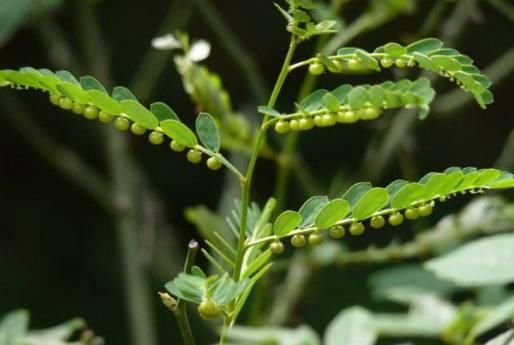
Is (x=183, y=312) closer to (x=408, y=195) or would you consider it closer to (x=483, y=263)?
(x=408, y=195)

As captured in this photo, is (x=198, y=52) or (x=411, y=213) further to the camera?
(x=198, y=52)

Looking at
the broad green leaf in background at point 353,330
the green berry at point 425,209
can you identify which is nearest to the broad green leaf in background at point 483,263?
the broad green leaf in background at point 353,330

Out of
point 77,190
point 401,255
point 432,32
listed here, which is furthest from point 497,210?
point 77,190

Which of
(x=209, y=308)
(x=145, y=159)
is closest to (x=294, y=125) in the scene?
(x=209, y=308)

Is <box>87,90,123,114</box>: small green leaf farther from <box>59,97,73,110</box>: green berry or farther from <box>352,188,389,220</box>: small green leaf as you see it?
<box>352,188,389,220</box>: small green leaf

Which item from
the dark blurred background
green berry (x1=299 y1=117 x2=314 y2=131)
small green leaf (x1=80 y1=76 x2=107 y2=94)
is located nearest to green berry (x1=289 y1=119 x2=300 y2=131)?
green berry (x1=299 y1=117 x2=314 y2=131)
